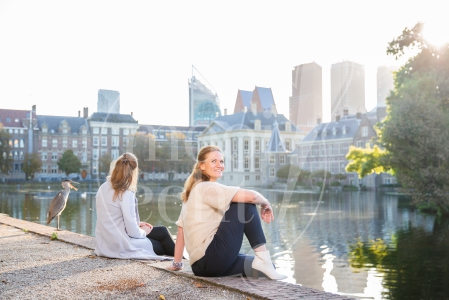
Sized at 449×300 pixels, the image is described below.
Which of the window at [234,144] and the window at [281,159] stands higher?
the window at [234,144]

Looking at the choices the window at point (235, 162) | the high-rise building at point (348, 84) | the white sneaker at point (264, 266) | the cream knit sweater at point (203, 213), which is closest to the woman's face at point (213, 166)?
the cream knit sweater at point (203, 213)

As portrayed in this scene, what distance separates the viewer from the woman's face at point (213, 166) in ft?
15.6

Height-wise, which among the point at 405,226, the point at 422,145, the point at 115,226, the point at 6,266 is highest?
the point at 422,145

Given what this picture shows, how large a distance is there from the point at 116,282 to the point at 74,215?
18451 mm

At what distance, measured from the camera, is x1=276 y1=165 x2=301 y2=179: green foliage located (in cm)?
6250

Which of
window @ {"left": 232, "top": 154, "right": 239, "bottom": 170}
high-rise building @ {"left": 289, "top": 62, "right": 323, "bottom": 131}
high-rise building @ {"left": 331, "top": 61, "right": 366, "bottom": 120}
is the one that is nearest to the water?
window @ {"left": 232, "top": 154, "right": 239, "bottom": 170}

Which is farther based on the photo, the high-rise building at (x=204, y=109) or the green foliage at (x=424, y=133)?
the high-rise building at (x=204, y=109)

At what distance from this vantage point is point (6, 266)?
5.72 m

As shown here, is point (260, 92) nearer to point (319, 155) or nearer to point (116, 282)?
point (319, 155)

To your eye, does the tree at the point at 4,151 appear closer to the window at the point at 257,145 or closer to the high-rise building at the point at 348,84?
the window at the point at 257,145

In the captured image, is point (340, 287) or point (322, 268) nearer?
point (340, 287)

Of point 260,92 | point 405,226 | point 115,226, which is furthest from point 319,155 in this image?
point 115,226

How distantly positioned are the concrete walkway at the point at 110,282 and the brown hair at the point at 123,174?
2.75 feet

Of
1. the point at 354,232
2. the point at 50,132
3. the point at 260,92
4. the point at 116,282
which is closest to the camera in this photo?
the point at 116,282
